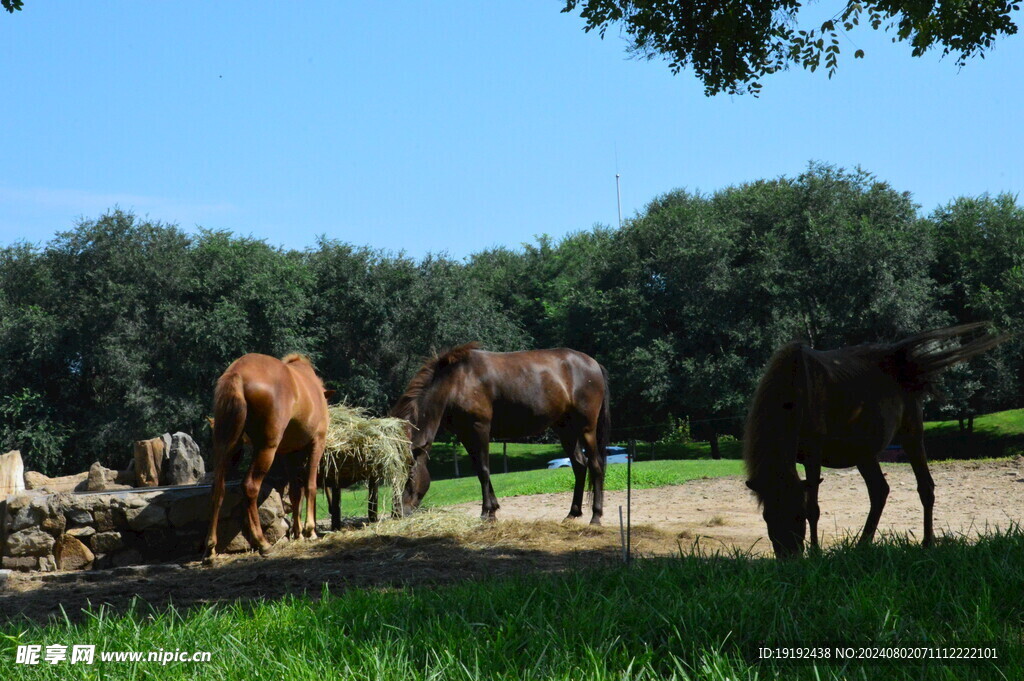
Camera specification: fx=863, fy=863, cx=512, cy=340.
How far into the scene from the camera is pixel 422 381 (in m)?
10.0

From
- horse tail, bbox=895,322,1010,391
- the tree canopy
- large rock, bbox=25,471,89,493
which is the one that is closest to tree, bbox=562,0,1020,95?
horse tail, bbox=895,322,1010,391

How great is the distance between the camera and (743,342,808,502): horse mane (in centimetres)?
614

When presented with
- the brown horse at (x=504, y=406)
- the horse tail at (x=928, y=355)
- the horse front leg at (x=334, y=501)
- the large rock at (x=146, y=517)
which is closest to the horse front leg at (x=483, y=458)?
the brown horse at (x=504, y=406)

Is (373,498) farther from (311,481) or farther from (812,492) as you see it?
(812,492)

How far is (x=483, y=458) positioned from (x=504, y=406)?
712 millimetres

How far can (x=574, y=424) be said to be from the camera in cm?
1108

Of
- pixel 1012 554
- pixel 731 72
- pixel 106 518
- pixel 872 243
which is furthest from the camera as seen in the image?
pixel 872 243

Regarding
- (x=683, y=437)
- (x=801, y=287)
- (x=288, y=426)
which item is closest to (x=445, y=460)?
(x=683, y=437)

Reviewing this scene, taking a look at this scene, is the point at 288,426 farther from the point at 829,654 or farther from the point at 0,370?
the point at 0,370

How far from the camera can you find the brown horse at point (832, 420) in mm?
6070

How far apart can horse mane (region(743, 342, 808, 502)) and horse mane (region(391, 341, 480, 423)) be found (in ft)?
13.7

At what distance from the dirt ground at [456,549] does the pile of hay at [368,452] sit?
54 centimetres

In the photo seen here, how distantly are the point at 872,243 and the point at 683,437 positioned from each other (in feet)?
30.4

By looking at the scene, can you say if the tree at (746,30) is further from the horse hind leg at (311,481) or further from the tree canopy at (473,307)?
the tree canopy at (473,307)
